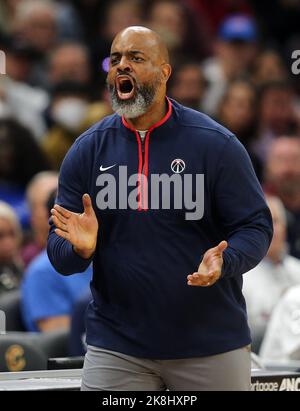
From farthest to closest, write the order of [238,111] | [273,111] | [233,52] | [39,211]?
[233,52], [273,111], [238,111], [39,211]

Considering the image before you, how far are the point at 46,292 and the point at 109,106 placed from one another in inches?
113

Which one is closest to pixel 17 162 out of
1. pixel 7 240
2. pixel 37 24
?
pixel 7 240

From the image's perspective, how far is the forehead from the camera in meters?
4.01

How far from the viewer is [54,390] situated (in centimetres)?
429

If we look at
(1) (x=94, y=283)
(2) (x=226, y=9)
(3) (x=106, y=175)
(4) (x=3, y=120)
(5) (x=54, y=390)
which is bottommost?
(5) (x=54, y=390)

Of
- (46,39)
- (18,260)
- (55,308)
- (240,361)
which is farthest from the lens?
(46,39)

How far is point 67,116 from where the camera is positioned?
916 cm

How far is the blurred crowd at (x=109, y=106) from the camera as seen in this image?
21.5 feet

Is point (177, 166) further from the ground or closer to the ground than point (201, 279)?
further from the ground

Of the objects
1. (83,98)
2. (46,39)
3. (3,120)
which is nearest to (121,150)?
(3,120)

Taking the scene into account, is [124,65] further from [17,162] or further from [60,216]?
[17,162]

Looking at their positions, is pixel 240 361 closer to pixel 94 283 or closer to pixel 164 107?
pixel 94 283

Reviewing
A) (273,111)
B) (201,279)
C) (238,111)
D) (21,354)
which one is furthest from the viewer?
(273,111)

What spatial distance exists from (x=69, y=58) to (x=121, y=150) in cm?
580
